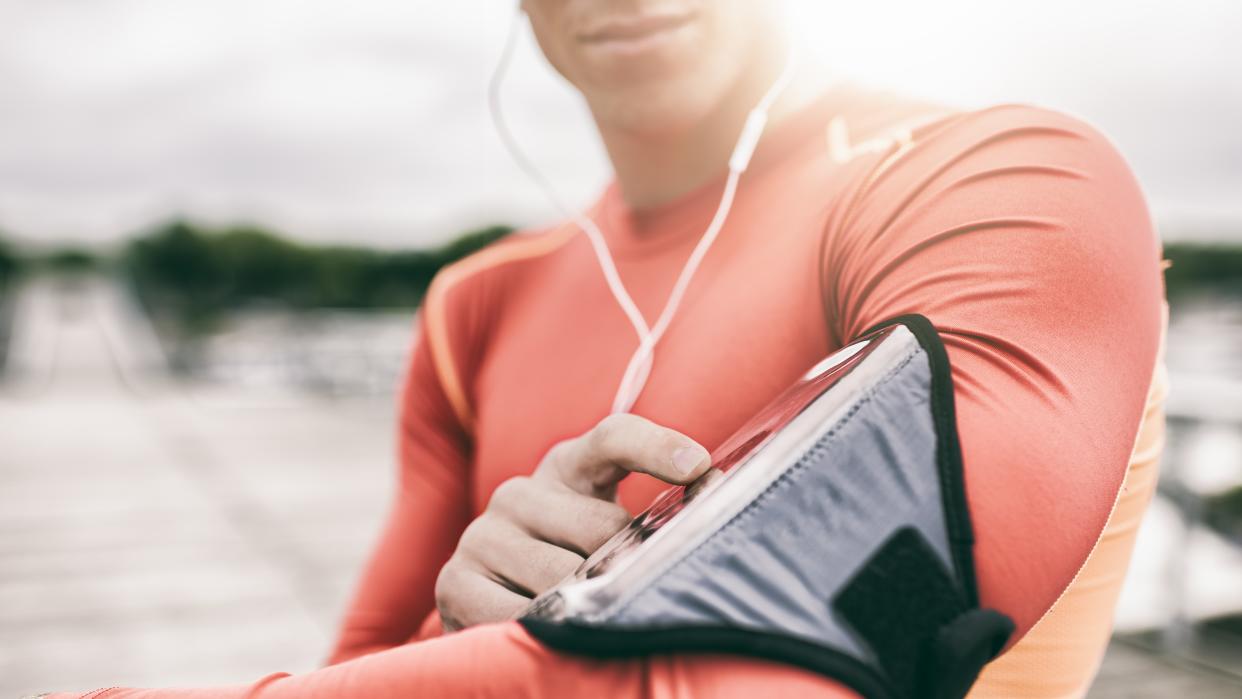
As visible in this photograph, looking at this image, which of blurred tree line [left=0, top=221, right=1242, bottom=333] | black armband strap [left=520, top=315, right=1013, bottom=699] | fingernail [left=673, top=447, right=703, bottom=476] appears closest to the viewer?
black armband strap [left=520, top=315, right=1013, bottom=699]

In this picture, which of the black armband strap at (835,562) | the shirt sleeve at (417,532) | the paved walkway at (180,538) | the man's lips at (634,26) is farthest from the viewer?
the paved walkway at (180,538)

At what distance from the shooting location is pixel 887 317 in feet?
2.30

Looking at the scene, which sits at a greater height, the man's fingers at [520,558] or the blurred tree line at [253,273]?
the man's fingers at [520,558]

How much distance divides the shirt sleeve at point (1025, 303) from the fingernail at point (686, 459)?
0.18m

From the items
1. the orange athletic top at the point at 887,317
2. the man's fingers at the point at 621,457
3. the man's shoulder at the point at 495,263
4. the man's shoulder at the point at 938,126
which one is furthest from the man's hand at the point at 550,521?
the man's shoulder at the point at 495,263

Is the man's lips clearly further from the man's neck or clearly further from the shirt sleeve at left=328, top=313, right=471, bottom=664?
the shirt sleeve at left=328, top=313, right=471, bottom=664

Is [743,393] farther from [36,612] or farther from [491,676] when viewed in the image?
[36,612]

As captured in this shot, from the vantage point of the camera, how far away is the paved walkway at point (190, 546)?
4.72 m

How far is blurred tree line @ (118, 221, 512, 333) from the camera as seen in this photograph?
118ft

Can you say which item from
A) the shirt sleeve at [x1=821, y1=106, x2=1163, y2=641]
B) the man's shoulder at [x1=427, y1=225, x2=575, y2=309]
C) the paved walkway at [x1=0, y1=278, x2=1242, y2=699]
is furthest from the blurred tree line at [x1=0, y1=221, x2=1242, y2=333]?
the shirt sleeve at [x1=821, y1=106, x2=1163, y2=641]

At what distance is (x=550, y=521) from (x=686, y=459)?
16 cm

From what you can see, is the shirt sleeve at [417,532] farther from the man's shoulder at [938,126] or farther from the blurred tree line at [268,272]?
the blurred tree line at [268,272]

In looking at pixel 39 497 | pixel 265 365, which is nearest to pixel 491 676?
pixel 39 497

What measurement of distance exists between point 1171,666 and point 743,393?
14.8 ft
